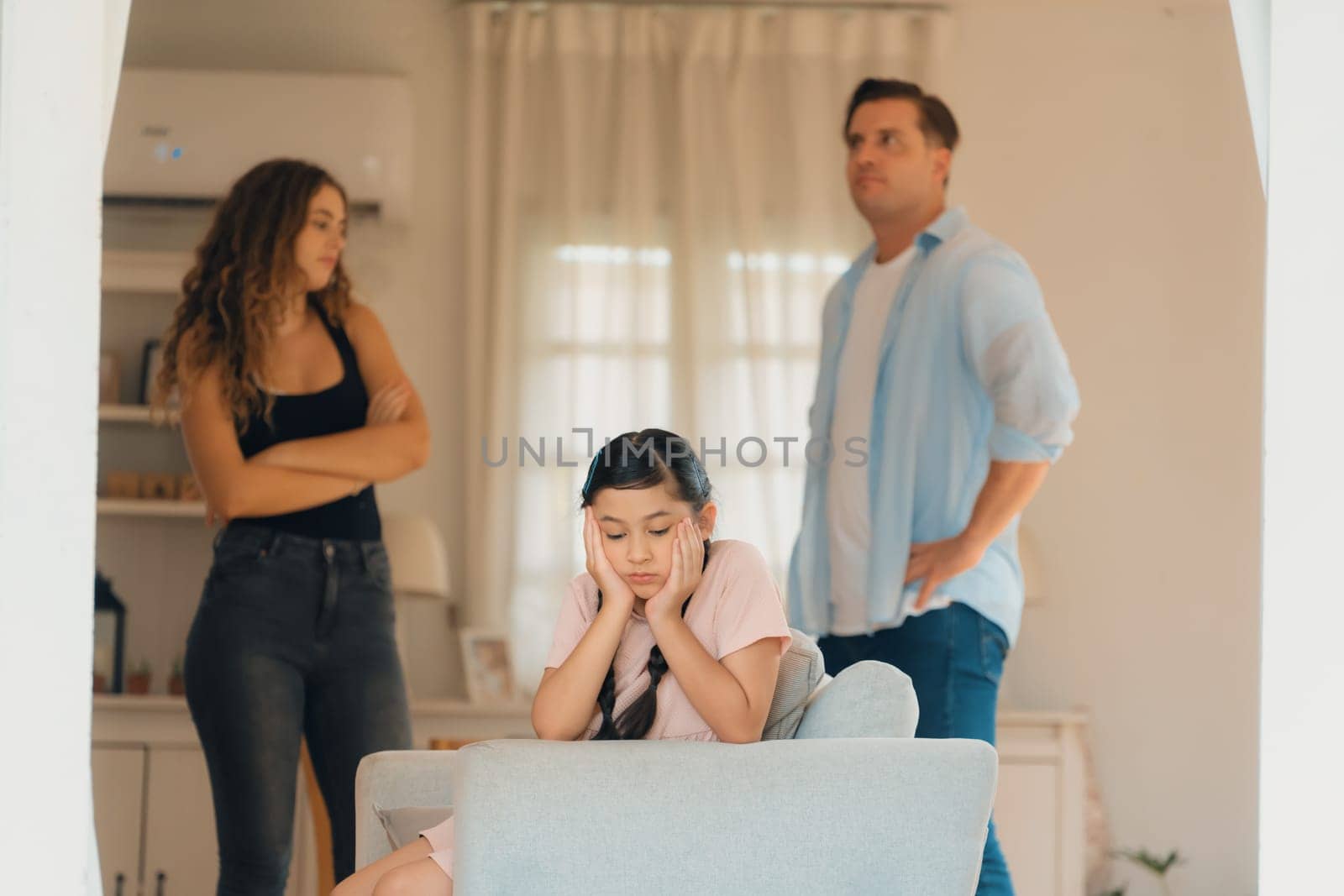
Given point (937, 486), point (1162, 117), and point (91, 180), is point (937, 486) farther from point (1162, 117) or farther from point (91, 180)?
point (1162, 117)

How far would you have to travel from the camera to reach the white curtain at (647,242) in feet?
14.6

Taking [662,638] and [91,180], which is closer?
[91,180]

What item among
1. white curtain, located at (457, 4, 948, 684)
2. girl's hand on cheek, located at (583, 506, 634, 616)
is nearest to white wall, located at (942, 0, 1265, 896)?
white curtain, located at (457, 4, 948, 684)

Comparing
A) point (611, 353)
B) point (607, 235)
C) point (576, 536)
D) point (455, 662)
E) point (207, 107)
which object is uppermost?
point (207, 107)

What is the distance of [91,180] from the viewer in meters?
1.65

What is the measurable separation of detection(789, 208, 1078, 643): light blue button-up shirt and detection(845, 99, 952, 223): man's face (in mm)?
119

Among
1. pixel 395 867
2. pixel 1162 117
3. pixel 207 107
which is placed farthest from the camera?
pixel 1162 117

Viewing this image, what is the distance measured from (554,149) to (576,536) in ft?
3.82

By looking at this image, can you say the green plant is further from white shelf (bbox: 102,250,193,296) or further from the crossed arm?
white shelf (bbox: 102,250,193,296)

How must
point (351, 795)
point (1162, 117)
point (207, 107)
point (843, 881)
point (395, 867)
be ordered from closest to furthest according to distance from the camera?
point (843, 881), point (395, 867), point (351, 795), point (207, 107), point (1162, 117)

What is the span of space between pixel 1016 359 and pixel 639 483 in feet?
3.50

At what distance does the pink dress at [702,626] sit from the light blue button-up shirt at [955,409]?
85 cm

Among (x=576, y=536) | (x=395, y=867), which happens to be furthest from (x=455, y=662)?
(x=395, y=867)

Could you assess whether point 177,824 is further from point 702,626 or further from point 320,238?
point 702,626
